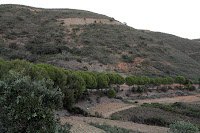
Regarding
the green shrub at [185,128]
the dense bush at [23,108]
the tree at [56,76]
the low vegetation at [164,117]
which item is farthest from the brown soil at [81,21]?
the dense bush at [23,108]

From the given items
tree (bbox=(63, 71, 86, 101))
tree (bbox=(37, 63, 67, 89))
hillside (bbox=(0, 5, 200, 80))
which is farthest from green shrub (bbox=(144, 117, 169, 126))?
hillside (bbox=(0, 5, 200, 80))

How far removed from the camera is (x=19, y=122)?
606 centimetres

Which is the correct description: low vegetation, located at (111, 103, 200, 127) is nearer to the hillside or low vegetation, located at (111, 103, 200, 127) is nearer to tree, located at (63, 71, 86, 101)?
tree, located at (63, 71, 86, 101)

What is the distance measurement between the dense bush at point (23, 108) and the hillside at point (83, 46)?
3317cm

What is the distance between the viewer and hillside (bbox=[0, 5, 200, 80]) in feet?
144

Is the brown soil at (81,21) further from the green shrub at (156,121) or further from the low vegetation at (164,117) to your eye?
the green shrub at (156,121)

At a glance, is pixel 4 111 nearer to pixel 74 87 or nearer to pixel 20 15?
pixel 74 87

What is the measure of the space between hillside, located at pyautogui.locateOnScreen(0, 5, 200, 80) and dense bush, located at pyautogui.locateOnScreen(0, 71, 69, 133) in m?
33.2

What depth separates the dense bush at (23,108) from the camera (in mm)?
5734

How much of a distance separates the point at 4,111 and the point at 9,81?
119 centimetres

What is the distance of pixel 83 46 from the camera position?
5225 cm

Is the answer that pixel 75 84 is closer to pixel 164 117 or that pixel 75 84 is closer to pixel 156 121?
pixel 156 121

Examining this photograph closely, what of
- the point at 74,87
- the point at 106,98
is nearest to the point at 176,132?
the point at 74,87

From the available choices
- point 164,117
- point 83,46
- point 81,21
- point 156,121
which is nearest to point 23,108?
point 156,121
